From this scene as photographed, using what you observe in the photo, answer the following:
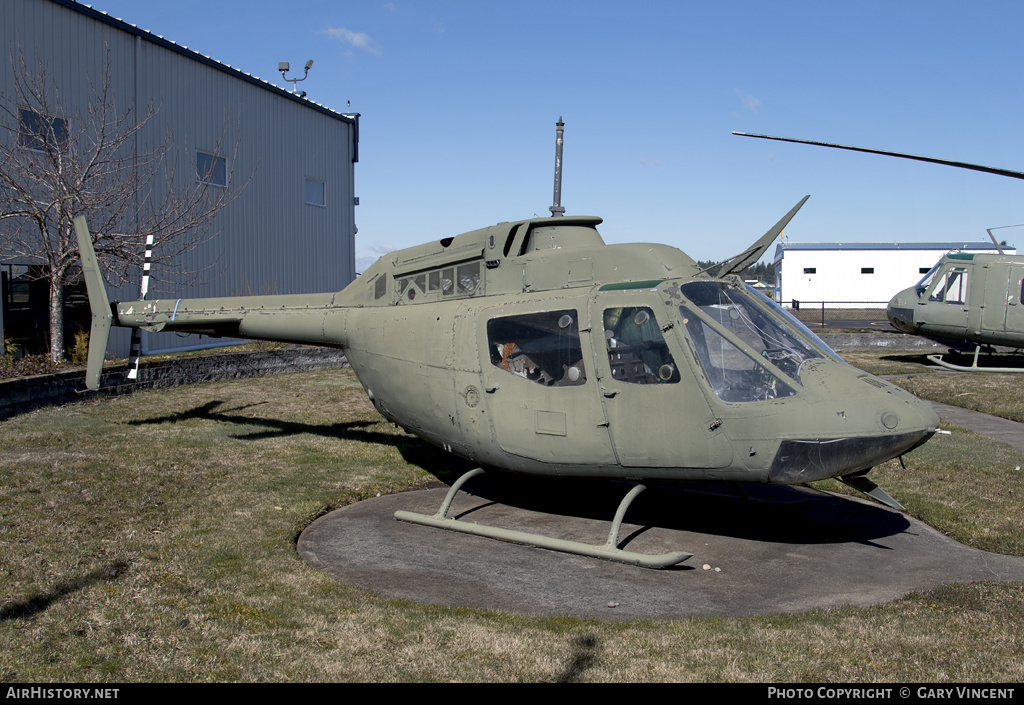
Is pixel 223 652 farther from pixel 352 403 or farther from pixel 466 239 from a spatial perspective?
pixel 352 403

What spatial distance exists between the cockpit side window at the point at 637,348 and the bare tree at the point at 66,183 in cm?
1272

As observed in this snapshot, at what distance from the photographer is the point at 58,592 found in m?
5.80

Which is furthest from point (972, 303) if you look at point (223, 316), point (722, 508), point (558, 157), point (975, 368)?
point (223, 316)

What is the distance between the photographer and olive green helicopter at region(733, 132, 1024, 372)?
2020 cm

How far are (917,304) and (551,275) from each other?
58.8 feet

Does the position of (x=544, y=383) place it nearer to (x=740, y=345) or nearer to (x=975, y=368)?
(x=740, y=345)

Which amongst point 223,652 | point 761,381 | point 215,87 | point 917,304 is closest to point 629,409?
point 761,381

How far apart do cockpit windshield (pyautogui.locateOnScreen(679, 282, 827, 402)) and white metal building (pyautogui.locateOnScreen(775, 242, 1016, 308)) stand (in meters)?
54.4

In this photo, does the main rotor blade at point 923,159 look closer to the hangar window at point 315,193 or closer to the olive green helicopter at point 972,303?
the olive green helicopter at point 972,303

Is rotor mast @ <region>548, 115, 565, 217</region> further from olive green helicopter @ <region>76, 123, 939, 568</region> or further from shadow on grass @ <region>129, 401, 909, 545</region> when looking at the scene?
shadow on grass @ <region>129, 401, 909, 545</region>

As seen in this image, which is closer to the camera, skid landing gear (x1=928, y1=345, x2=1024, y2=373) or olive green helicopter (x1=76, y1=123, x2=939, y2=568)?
olive green helicopter (x1=76, y1=123, x2=939, y2=568)

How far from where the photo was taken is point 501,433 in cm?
748

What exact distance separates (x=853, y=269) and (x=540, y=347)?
5913 cm

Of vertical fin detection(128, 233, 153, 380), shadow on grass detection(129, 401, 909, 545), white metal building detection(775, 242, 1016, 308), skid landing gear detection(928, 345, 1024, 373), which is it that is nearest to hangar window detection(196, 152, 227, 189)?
vertical fin detection(128, 233, 153, 380)
